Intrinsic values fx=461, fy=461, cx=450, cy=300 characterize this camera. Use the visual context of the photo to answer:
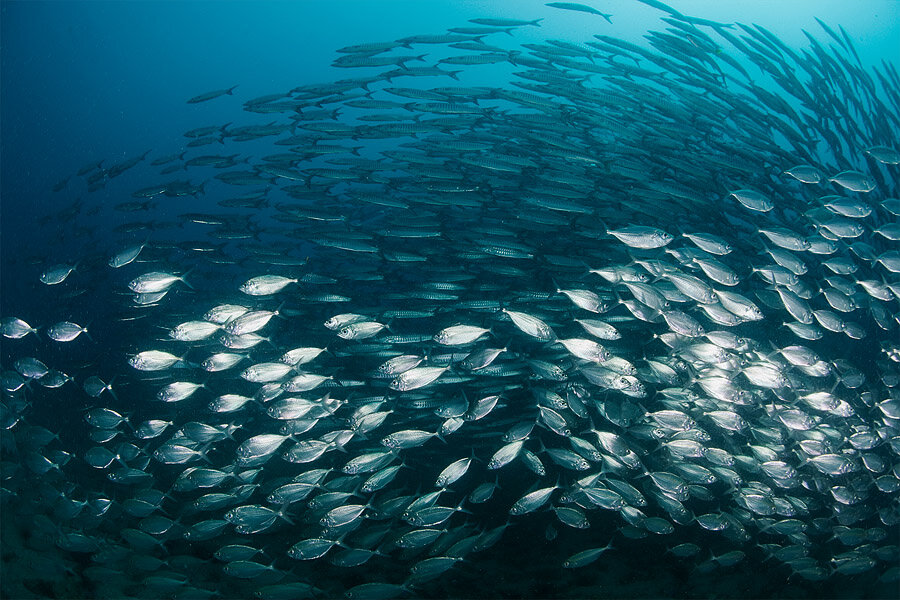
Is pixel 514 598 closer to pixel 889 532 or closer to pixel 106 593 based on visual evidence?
pixel 889 532

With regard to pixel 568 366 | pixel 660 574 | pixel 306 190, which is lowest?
pixel 660 574

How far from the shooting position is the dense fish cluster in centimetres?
433

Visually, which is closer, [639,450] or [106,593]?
[639,450]

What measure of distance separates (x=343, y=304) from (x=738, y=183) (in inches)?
208

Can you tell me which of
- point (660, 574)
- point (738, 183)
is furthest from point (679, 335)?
point (660, 574)

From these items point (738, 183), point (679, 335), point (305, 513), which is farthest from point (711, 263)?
point (305, 513)

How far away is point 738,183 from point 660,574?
4.92 meters

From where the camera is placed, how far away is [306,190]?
581 cm

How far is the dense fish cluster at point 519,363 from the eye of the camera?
4.33 metres

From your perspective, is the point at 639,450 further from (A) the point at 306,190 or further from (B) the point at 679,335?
(A) the point at 306,190

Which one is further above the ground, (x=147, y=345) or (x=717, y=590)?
(x=147, y=345)

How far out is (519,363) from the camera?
449cm

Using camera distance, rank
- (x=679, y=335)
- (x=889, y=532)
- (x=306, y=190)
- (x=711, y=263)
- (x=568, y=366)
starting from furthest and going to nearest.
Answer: (x=306, y=190) → (x=889, y=532) → (x=568, y=366) → (x=679, y=335) → (x=711, y=263)

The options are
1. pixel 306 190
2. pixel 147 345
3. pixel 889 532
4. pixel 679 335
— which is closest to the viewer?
pixel 679 335
